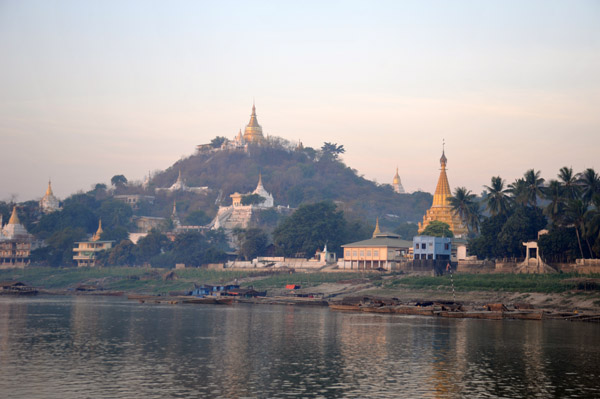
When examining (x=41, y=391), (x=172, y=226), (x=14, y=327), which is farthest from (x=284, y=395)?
(x=172, y=226)

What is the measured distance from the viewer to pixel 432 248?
101 meters

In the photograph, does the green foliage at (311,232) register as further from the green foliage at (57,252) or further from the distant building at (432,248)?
the green foliage at (57,252)

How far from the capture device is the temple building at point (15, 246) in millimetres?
153875

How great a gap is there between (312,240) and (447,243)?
23046mm

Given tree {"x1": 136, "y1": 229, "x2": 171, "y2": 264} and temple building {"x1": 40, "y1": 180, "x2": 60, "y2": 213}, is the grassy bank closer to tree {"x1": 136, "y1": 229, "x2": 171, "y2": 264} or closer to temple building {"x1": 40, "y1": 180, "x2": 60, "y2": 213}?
tree {"x1": 136, "y1": 229, "x2": 171, "y2": 264}

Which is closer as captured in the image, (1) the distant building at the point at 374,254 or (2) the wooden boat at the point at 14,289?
(1) the distant building at the point at 374,254

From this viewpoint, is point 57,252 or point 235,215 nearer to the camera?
point 57,252

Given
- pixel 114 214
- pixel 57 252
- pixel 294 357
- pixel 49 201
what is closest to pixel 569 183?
pixel 294 357

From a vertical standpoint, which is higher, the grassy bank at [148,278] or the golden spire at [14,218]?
the golden spire at [14,218]

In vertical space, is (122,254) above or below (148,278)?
above

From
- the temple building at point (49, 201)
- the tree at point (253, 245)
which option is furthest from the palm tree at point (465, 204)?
the temple building at point (49, 201)

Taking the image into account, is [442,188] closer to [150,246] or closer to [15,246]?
[150,246]

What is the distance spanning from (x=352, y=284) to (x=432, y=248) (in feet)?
43.9

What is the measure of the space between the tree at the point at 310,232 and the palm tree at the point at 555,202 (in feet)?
132
